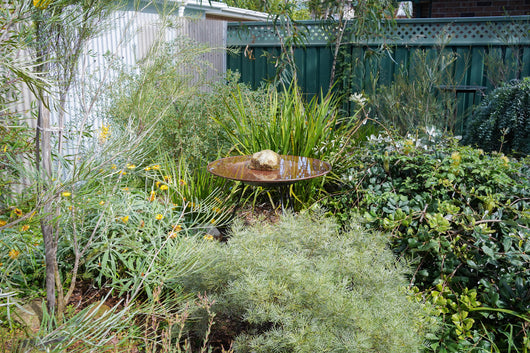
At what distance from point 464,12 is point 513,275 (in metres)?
9.13

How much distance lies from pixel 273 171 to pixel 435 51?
4.01 m

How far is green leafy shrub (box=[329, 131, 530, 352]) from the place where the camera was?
2432 mm

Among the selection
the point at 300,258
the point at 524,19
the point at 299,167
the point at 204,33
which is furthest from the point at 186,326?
the point at 204,33

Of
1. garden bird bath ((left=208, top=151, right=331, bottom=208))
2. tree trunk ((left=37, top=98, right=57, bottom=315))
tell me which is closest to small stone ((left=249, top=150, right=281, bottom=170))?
garden bird bath ((left=208, top=151, right=331, bottom=208))

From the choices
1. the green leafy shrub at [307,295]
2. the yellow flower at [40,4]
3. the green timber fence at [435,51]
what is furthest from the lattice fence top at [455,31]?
the yellow flower at [40,4]

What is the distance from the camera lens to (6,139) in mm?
2533

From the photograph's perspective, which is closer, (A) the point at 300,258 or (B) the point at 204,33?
(A) the point at 300,258

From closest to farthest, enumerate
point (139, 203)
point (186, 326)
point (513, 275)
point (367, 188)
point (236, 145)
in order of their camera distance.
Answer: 1. point (186, 326)
2. point (513, 275)
3. point (139, 203)
4. point (367, 188)
5. point (236, 145)

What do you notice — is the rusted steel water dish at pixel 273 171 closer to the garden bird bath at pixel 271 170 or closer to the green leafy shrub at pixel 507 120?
the garden bird bath at pixel 271 170

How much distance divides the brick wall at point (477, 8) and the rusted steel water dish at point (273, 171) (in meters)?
7.80

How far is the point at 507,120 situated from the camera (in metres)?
4.48

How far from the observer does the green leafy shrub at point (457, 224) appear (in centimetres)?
243

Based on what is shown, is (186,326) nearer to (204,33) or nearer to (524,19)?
(524,19)

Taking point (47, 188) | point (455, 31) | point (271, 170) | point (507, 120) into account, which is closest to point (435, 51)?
point (455, 31)
